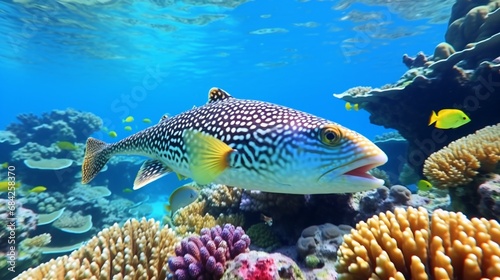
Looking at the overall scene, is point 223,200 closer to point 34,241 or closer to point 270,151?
point 270,151

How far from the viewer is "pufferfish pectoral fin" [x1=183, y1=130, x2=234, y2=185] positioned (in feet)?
9.11

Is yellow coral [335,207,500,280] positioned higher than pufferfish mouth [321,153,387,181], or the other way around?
pufferfish mouth [321,153,387,181]

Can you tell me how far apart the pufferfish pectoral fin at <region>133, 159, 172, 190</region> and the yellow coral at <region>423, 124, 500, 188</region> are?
4459mm

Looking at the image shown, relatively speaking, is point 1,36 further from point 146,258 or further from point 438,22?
point 438,22

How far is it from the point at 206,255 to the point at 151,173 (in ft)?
5.42

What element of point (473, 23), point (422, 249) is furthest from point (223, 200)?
point (473, 23)

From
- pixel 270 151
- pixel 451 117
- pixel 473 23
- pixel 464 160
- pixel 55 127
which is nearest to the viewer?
pixel 270 151

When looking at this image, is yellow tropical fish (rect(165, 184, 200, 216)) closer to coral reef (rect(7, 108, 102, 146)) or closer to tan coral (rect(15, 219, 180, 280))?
tan coral (rect(15, 219, 180, 280))

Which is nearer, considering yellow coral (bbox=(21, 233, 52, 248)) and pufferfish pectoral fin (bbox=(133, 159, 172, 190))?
pufferfish pectoral fin (bbox=(133, 159, 172, 190))

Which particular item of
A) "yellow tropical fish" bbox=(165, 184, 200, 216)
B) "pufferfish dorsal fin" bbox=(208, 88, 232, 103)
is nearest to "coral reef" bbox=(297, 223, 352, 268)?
"pufferfish dorsal fin" bbox=(208, 88, 232, 103)

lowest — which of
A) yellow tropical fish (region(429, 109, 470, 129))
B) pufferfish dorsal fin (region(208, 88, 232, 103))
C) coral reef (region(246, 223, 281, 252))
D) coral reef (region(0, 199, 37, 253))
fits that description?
coral reef (region(0, 199, 37, 253))

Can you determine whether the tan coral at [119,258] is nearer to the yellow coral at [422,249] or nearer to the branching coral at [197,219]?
the branching coral at [197,219]

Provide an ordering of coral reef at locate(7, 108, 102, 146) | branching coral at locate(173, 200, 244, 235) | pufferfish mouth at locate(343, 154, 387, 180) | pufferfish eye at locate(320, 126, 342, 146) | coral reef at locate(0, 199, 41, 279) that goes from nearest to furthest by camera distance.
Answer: pufferfish mouth at locate(343, 154, 387, 180) → pufferfish eye at locate(320, 126, 342, 146) → branching coral at locate(173, 200, 244, 235) → coral reef at locate(0, 199, 41, 279) → coral reef at locate(7, 108, 102, 146)

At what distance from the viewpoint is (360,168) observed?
2.53 meters
